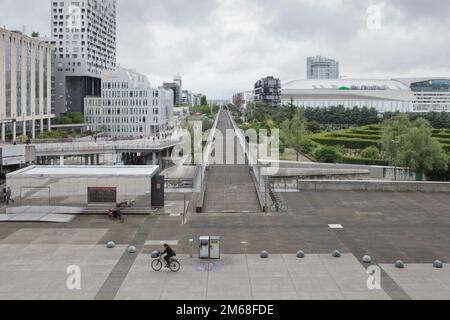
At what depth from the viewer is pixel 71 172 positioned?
30797 millimetres

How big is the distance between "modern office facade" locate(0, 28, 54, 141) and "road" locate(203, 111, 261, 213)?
151ft

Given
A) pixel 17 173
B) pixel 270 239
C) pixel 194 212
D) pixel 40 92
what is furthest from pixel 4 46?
pixel 270 239

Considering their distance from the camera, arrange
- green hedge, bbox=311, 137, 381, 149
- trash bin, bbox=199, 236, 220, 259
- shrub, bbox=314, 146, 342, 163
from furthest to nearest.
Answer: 1. green hedge, bbox=311, 137, 381, 149
2. shrub, bbox=314, 146, 342, 163
3. trash bin, bbox=199, 236, 220, 259

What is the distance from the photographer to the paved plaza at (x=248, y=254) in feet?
55.9

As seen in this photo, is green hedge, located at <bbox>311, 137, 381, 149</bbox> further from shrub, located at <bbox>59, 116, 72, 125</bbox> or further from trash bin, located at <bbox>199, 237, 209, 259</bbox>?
shrub, located at <bbox>59, 116, 72, 125</bbox>

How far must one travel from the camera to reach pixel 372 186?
36.8 meters

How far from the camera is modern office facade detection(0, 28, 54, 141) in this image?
79.1 meters

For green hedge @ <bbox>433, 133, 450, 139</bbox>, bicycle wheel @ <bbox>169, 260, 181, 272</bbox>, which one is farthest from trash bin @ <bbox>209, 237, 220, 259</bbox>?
green hedge @ <bbox>433, 133, 450, 139</bbox>

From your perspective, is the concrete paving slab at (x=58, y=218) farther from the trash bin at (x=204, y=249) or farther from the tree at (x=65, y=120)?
the tree at (x=65, y=120)

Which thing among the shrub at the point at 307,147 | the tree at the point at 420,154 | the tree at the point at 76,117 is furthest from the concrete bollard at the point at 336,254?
the tree at the point at 76,117

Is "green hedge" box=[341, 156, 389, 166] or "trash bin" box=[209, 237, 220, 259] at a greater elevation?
"green hedge" box=[341, 156, 389, 166]

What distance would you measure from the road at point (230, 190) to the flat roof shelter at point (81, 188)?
12.9 ft

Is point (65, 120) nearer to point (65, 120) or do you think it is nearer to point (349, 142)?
point (65, 120)

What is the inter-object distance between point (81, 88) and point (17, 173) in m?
92.9
